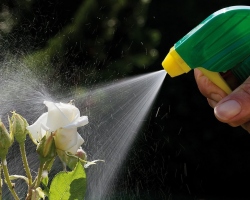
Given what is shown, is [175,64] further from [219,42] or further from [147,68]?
[147,68]

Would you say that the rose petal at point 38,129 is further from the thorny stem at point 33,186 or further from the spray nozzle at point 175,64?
the spray nozzle at point 175,64

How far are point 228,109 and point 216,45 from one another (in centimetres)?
16

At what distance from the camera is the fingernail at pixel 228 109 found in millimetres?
950

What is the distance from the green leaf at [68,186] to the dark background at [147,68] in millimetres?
1053

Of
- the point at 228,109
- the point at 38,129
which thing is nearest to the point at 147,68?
the point at 228,109

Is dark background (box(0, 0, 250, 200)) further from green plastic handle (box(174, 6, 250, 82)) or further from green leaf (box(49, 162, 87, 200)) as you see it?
green leaf (box(49, 162, 87, 200))

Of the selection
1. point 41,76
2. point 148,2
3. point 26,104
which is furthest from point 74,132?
point 148,2

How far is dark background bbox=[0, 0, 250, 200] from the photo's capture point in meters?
2.13

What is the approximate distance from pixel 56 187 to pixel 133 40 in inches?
74.6

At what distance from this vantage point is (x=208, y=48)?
2.75ft

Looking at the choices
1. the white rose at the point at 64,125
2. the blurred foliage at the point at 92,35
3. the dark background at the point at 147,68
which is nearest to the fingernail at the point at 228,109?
the white rose at the point at 64,125

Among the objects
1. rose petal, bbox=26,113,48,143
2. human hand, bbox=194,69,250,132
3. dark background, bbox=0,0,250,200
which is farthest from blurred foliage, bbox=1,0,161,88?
rose petal, bbox=26,113,48,143

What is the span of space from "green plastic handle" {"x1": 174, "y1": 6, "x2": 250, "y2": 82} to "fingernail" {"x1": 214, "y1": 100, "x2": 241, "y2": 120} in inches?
3.2

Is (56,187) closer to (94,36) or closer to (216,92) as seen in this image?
(216,92)
